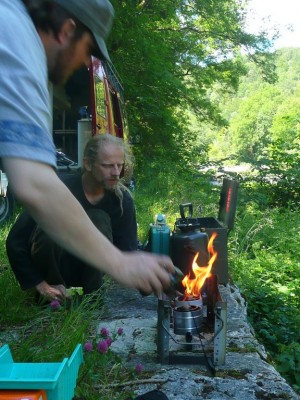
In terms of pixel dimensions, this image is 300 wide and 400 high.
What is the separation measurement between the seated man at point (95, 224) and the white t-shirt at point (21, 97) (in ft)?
7.20

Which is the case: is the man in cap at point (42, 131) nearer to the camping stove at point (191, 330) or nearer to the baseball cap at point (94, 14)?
the baseball cap at point (94, 14)

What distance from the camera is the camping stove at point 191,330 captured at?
103 inches

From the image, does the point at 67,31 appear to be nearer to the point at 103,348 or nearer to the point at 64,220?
the point at 64,220

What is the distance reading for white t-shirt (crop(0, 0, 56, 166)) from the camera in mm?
985

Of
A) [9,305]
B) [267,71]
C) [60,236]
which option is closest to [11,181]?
[60,236]

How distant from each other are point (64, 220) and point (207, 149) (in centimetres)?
1869

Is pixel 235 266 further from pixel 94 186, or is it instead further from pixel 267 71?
pixel 267 71

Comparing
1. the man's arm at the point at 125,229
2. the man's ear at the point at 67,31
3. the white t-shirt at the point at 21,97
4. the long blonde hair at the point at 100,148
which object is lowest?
the man's arm at the point at 125,229

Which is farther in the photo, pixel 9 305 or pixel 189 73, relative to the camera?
pixel 189 73

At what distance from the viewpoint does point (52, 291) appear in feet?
10.8

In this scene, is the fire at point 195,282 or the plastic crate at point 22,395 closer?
the plastic crate at point 22,395

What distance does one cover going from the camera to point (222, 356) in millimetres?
2641

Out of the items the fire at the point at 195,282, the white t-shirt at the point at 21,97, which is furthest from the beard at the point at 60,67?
the fire at the point at 195,282

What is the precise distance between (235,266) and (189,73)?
14064 millimetres
